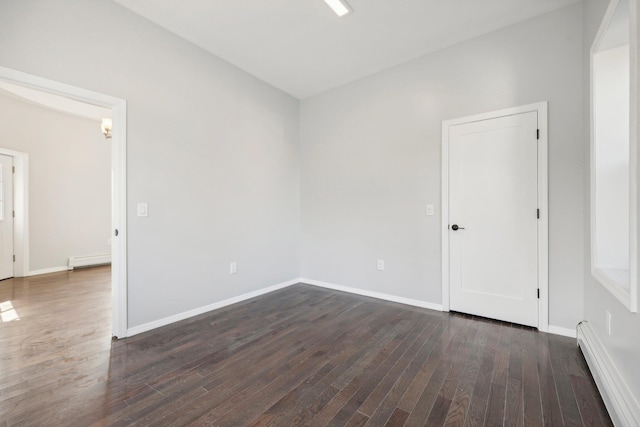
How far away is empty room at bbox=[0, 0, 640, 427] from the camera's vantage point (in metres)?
1.72

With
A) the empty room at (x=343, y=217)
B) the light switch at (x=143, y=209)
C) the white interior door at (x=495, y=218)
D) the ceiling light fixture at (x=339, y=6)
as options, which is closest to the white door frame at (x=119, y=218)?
the empty room at (x=343, y=217)

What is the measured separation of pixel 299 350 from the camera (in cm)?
230

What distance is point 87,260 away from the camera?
5.55 meters

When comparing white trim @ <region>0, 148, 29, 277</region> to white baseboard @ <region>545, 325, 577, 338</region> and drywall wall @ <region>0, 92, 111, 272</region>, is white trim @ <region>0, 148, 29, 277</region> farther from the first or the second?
white baseboard @ <region>545, 325, 577, 338</region>

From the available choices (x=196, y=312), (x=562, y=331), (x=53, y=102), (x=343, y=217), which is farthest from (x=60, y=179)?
(x=562, y=331)

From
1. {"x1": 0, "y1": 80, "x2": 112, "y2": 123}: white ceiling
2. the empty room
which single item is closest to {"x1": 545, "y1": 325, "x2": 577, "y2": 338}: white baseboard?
the empty room

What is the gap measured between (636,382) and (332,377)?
5.17 ft

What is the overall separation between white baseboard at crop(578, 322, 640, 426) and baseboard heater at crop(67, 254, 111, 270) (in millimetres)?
7399

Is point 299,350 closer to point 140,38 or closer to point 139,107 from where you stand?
point 139,107

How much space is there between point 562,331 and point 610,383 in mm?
1108

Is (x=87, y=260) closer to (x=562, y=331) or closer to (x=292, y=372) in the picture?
(x=292, y=372)

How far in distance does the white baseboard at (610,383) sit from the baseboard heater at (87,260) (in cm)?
740

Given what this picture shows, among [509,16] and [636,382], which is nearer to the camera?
[636,382]

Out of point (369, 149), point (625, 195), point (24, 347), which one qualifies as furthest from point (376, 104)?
point (24, 347)
